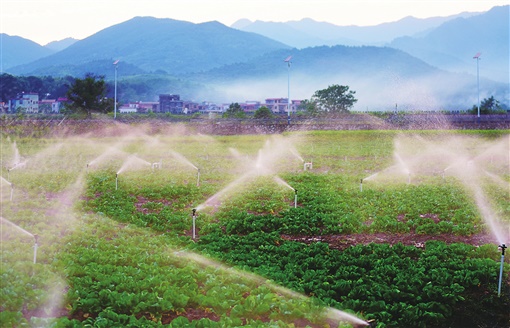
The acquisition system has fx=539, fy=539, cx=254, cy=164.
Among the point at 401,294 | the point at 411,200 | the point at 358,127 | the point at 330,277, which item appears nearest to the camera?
the point at 401,294

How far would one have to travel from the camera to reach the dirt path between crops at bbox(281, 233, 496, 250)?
1638 centimetres

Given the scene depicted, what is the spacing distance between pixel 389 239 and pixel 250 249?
4.66 meters

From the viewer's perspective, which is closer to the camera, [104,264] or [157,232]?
[104,264]

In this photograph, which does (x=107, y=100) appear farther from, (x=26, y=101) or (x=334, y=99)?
(x=26, y=101)

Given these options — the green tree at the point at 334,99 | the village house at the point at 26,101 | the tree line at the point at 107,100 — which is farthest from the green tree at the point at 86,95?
the village house at the point at 26,101

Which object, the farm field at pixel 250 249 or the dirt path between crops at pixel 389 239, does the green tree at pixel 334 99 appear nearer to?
the farm field at pixel 250 249

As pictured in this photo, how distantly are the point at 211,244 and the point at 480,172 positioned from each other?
24596 millimetres

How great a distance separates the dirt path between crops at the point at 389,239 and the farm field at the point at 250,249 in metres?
0.09

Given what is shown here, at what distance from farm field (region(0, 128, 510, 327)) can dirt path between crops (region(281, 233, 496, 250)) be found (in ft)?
0.30

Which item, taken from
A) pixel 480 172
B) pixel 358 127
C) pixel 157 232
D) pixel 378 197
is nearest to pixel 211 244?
pixel 157 232

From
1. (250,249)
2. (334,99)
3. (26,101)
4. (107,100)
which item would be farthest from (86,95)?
(250,249)

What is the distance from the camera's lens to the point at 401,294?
37.2 ft

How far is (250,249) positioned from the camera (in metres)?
15.3

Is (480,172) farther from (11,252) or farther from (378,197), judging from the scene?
(11,252)
